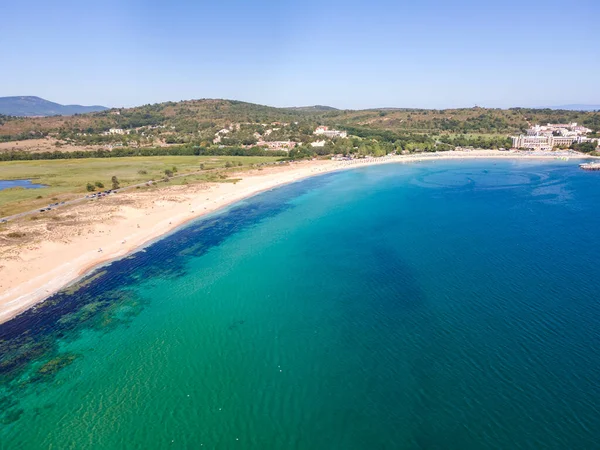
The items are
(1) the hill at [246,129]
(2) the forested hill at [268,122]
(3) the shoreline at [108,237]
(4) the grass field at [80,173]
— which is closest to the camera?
(3) the shoreline at [108,237]

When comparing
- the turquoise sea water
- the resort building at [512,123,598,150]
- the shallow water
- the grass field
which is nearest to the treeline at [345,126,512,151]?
the resort building at [512,123,598,150]

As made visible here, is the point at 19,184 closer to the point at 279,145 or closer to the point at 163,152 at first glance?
the point at 163,152

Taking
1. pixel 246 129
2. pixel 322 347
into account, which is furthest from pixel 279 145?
pixel 322 347

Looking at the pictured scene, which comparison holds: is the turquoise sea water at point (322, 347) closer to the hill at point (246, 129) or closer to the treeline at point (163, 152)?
the treeline at point (163, 152)

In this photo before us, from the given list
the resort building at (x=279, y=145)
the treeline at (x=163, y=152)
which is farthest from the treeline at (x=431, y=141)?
the treeline at (x=163, y=152)

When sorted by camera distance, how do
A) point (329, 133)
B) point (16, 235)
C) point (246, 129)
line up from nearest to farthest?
point (16, 235) < point (329, 133) < point (246, 129)

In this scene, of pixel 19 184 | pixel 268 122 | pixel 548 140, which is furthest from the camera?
pixel 268 122
